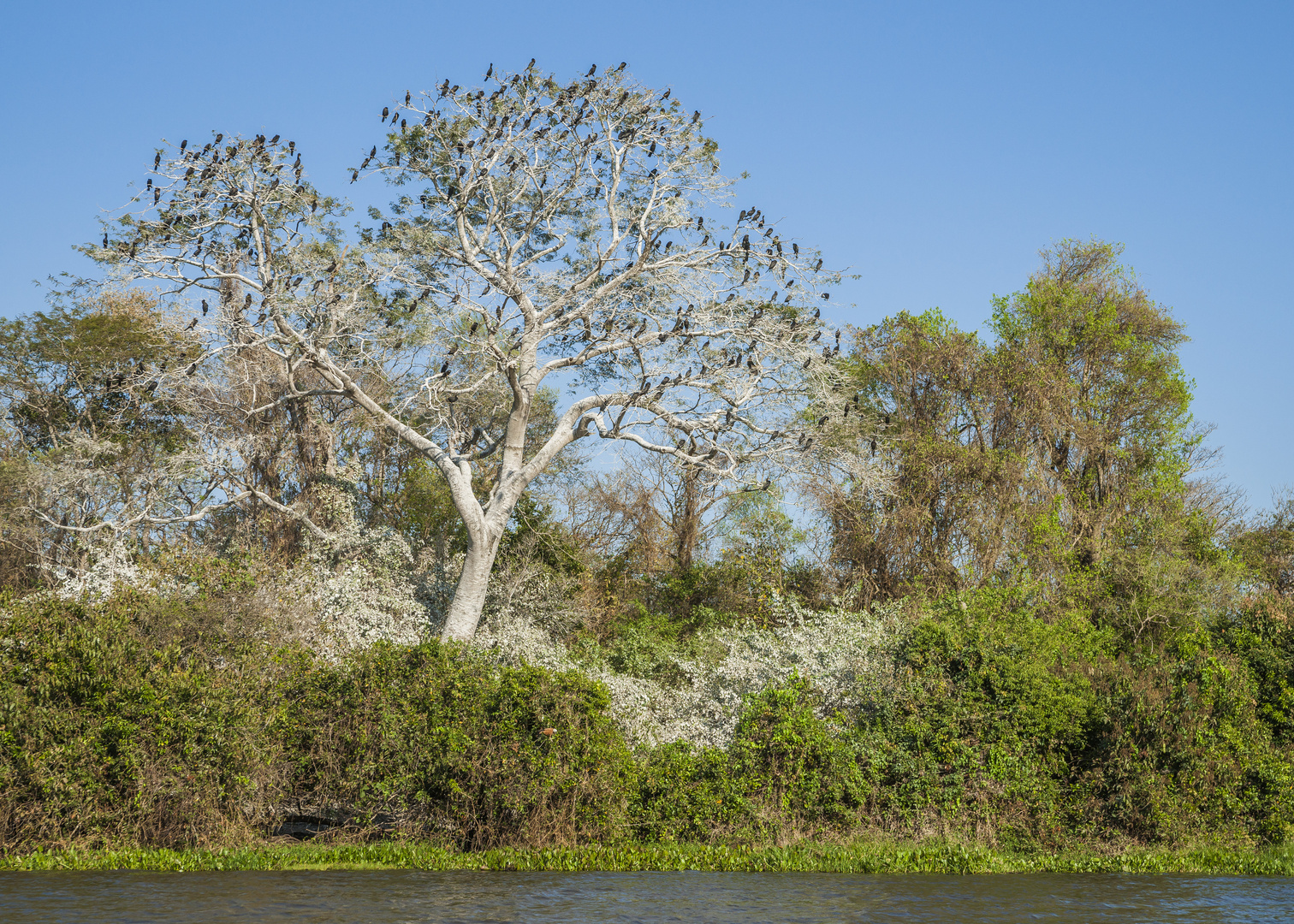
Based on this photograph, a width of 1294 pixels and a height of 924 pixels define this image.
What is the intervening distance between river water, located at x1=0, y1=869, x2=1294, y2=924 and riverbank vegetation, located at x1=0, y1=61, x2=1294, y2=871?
0.76m

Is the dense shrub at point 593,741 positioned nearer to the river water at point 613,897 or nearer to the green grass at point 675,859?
the green grass at point 675,859

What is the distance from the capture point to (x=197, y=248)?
2034cm

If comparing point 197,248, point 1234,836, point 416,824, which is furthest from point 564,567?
point 1234,836

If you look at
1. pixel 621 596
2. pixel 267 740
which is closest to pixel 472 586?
pixel 621 596

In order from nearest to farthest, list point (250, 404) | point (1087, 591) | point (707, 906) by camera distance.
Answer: point (707, 906), point (1087, 591), point (250, 404)

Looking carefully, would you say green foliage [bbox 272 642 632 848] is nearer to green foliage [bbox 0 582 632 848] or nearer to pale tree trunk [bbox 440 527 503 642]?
green foliage [bbox 0 582 632 848]

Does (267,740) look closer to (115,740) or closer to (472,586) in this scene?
(115,740)

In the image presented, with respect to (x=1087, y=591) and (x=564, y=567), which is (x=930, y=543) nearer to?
(x=1087, y=591)

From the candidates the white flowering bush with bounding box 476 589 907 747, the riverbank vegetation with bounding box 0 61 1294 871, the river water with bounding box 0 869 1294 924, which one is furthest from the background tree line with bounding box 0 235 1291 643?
the river water with bounding box 0 869 1294 924

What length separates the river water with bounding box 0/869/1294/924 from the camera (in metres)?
8.00

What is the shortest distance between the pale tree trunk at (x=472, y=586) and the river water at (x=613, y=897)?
1001 cm

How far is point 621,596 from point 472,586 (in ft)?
20.3

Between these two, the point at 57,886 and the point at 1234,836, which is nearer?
the point at 57,886

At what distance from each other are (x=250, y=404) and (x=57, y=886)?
50.7 feet
